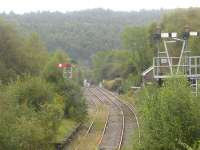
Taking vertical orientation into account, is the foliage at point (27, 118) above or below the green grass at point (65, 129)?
above

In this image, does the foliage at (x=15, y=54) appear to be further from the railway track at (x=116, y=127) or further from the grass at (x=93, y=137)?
the grass at (x=93, y=137)

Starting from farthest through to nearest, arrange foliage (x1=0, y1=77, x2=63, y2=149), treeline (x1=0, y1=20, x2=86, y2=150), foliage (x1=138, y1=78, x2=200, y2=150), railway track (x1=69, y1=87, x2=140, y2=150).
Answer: railway track (x1=69, y1=87, x2=140, y2=150)
treeline (x1=0, y1=20, x2=86, y2=150)
foliage (x1=0, y1=77, x2=63, y2=149)
foliage (x1=138, y1=78, x2=200, y2=150)

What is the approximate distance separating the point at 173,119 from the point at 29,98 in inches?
527

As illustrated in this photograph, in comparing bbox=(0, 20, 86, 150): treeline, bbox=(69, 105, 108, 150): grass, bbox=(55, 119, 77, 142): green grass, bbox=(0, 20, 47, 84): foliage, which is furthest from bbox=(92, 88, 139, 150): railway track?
bbox=(0, 20, 47, 84): foliage

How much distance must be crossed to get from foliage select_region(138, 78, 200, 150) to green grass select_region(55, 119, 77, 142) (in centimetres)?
1046

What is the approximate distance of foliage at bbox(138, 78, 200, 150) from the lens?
20016 mm

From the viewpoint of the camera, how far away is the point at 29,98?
31.6 meters

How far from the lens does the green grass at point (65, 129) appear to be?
105ft

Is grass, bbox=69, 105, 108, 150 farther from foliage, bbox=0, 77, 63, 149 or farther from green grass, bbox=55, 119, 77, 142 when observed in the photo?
foliage, bbox=0, 77, 63, 149

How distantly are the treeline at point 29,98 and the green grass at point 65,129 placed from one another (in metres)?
0.99

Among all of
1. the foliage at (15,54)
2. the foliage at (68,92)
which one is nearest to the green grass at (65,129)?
the foliage at (68,92)

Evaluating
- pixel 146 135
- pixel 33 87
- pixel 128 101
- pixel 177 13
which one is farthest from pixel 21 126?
pixel 177 13

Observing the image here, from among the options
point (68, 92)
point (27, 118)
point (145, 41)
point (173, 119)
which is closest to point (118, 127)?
point (68, 92)

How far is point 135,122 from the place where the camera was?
40.6 meters
